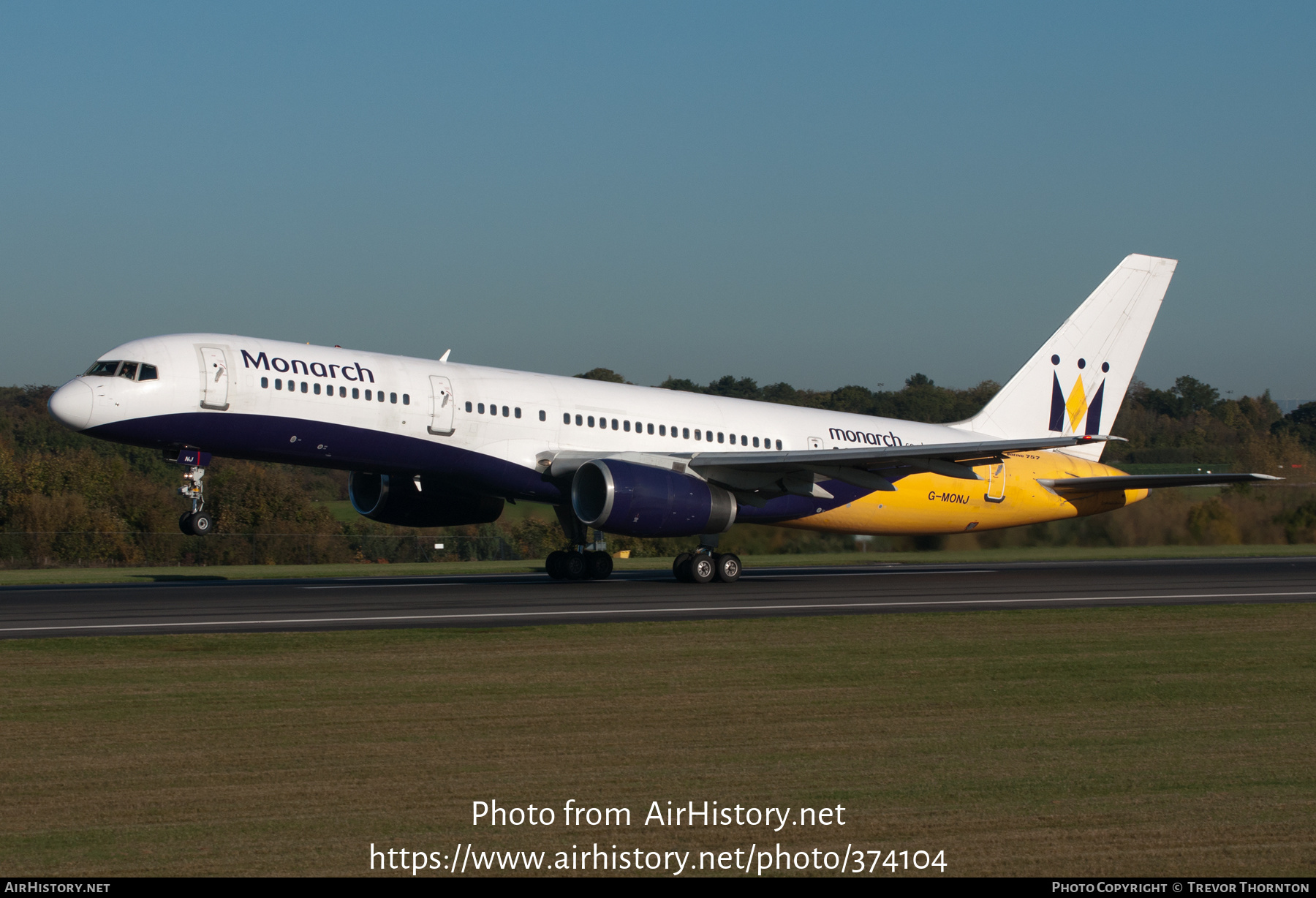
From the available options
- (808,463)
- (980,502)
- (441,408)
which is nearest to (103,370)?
(441,408)

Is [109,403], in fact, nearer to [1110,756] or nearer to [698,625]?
[698,625]

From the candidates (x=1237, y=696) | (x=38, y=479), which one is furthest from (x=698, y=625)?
(x=38, y=479)

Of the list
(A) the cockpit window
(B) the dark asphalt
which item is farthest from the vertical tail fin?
(A) the cockpit window

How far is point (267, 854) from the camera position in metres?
7.17

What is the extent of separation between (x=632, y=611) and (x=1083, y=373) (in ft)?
68.4

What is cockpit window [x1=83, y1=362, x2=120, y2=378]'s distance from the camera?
80.4ft

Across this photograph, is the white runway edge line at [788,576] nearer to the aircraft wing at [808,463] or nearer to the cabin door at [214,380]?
the aircraft wing at [808,463]

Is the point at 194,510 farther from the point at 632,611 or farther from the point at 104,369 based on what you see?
the point at 632,611

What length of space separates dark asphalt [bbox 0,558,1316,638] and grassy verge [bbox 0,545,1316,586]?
3929 millimetres

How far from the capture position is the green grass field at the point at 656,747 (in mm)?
7465

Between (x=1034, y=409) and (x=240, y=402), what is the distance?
892 inches

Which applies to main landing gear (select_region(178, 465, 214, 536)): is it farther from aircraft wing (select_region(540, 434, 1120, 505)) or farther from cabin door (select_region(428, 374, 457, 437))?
aircraft wing (select_region(540, 434, 1120, 505))

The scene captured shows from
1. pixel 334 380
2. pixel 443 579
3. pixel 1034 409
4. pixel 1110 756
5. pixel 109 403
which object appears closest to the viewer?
pixel 1110 756

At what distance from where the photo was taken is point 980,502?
113ft
